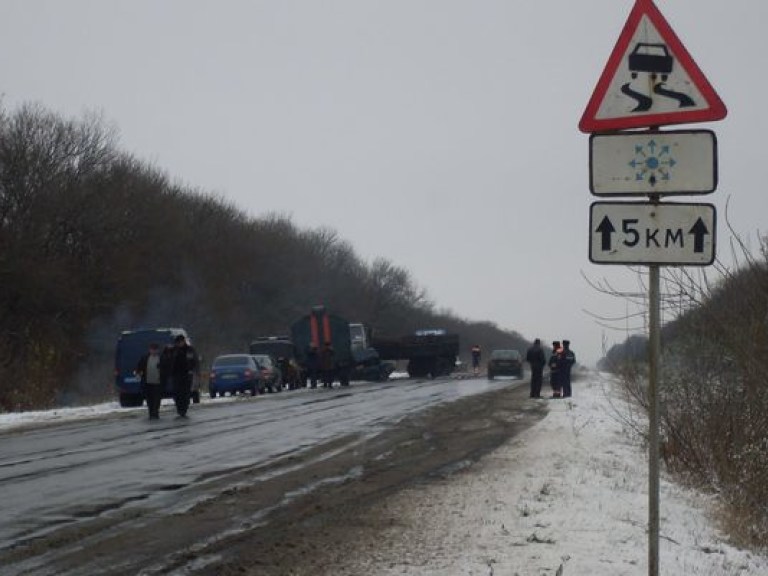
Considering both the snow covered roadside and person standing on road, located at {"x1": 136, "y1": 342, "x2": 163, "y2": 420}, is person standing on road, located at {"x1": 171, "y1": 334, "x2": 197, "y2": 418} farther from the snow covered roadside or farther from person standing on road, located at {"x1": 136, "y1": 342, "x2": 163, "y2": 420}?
the snow covered roadside

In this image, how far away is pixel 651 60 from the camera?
6551mm

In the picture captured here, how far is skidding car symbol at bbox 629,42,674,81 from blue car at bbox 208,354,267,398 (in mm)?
37957

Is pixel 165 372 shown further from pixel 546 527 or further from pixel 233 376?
pixel 546 527

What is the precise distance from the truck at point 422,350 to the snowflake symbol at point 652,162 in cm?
5802

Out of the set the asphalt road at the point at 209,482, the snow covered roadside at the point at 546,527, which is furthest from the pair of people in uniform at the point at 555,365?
the snow covered roadside at the point at 546,527

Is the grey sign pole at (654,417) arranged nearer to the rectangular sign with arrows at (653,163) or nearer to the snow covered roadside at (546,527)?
the rectangular sign with arrows at (653,163)

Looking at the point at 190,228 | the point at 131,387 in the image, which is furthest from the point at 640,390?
the point at 190,228

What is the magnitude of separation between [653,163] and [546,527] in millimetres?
4397

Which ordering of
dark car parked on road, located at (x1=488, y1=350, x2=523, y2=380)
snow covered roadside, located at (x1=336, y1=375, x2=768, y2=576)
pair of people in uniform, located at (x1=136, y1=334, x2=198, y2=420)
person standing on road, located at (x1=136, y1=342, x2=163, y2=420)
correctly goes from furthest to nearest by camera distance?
dark car parked on road, located at (x1=488, y1=350, x2=523, y2=380) < pair of people in uniform, located at (x1=136, y1=334, x2=198, y2=420) < person standing on road, located at (x1=136, y1=342, x2=163, y2=420) < snow covered roadside, located at (x1=336, y1=375, x2=768, y2=576)

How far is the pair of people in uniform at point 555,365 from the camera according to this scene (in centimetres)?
3509

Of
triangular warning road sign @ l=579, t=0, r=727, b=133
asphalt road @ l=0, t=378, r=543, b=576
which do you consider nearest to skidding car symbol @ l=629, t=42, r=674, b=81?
triangular warning road sign @ l=579, t=0, r=727, b=133

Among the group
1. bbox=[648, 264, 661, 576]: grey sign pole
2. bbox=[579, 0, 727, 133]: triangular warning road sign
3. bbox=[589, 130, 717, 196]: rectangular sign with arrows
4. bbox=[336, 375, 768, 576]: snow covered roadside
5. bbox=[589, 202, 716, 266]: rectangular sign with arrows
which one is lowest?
bbox=[336, 375, 768, 576]: snow covered roadside

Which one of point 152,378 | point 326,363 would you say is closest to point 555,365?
point 152,378

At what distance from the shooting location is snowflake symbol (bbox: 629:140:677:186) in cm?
655
